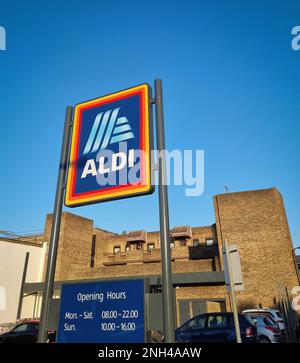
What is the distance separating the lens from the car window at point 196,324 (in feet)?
32.4

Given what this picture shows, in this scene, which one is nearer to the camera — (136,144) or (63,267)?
(136,144)

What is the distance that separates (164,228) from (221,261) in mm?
24212

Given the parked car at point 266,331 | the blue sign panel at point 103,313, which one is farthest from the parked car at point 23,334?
the blue sign panel at point 103,313

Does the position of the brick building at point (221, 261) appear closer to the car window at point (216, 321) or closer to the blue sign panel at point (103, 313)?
the car window at point (216, 321)

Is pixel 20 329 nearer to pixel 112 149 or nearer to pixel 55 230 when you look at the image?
pixel 55 230

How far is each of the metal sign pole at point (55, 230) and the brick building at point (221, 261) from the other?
17470 mm

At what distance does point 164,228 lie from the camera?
3135 mm

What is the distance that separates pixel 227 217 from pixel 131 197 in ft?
83.1
